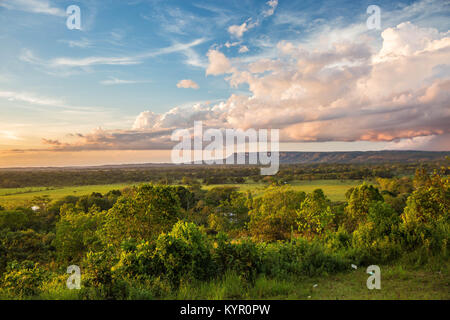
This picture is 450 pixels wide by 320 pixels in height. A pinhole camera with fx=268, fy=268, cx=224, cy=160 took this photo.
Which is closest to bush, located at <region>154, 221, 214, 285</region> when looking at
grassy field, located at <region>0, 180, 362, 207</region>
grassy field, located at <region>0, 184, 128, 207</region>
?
grassy field, located at <region>0, 180, 362, 207</region>

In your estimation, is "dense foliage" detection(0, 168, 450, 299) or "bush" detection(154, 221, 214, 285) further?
"bush" detection(154, 221, 214, 285)

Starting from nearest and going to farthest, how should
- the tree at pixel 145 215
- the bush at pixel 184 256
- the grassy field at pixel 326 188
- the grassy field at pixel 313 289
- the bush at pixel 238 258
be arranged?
the grassy field at pixel 313 289
the bush at pixel 184 256
the bush at pixel 238 258
the tree at pixel 145 215
the grassy field at pixel 326 188

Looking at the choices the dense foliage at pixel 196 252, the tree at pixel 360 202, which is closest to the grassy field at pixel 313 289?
the dense foliage at pixel 196 252

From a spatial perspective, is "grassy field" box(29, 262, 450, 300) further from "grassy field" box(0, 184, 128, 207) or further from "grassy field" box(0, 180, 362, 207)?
"grassy field" box(0, 184, 128, 207)

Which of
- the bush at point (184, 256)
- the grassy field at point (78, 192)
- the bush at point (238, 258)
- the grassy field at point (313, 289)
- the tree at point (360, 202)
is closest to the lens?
the grassy field at point (313, 289)

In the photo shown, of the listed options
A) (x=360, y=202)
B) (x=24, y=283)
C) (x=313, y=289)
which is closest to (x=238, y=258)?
(x=313, y=289)

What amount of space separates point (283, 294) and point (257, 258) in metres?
1.26

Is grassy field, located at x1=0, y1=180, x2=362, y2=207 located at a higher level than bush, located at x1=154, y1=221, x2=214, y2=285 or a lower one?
lower

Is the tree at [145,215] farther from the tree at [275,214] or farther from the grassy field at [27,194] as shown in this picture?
the grassy field at [27,194]

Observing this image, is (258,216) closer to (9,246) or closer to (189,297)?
(189,297)

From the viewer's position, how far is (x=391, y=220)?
29.2ft
